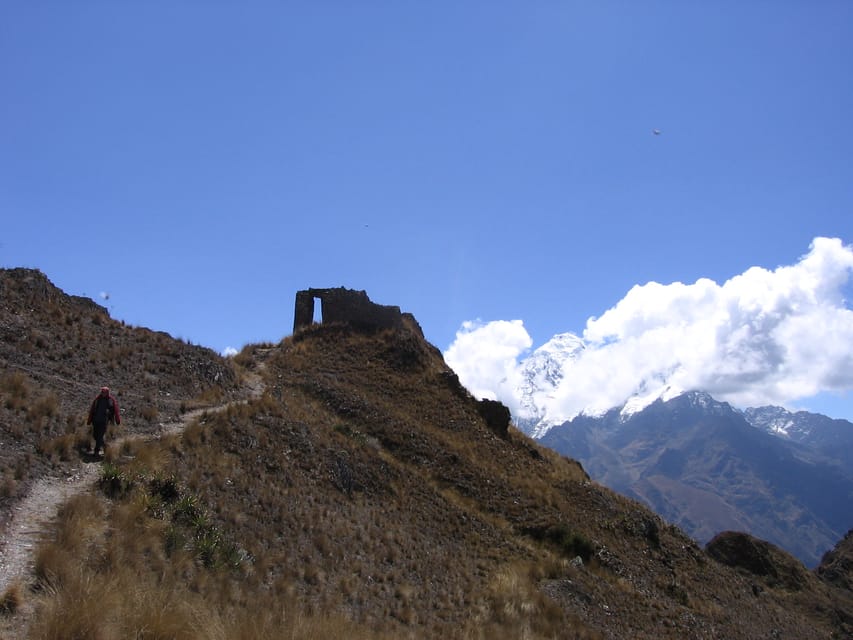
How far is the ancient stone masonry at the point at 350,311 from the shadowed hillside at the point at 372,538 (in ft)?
9.59

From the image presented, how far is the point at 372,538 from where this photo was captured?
17344mm

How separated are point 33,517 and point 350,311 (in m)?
30.4

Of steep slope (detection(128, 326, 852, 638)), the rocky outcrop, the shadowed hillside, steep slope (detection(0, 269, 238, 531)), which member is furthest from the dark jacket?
the rocky outcrop

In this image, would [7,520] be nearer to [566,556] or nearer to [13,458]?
[13,458]

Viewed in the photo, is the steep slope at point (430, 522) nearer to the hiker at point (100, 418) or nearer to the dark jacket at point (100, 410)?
the hiker at point (100, 418)

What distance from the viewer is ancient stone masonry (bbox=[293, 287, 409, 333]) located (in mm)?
40344

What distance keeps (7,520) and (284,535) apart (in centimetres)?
633

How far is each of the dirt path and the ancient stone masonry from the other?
996 inches

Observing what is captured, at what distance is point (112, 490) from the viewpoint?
12438 millimetres

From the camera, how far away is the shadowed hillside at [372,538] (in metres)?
9.64

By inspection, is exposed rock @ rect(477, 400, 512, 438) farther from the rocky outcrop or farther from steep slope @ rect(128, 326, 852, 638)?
the rocky outcrop

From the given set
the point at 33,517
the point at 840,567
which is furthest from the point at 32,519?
the point at 840,567

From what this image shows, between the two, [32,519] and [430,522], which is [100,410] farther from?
[430,522]

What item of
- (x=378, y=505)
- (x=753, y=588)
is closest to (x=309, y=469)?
(x=378, y=505)
